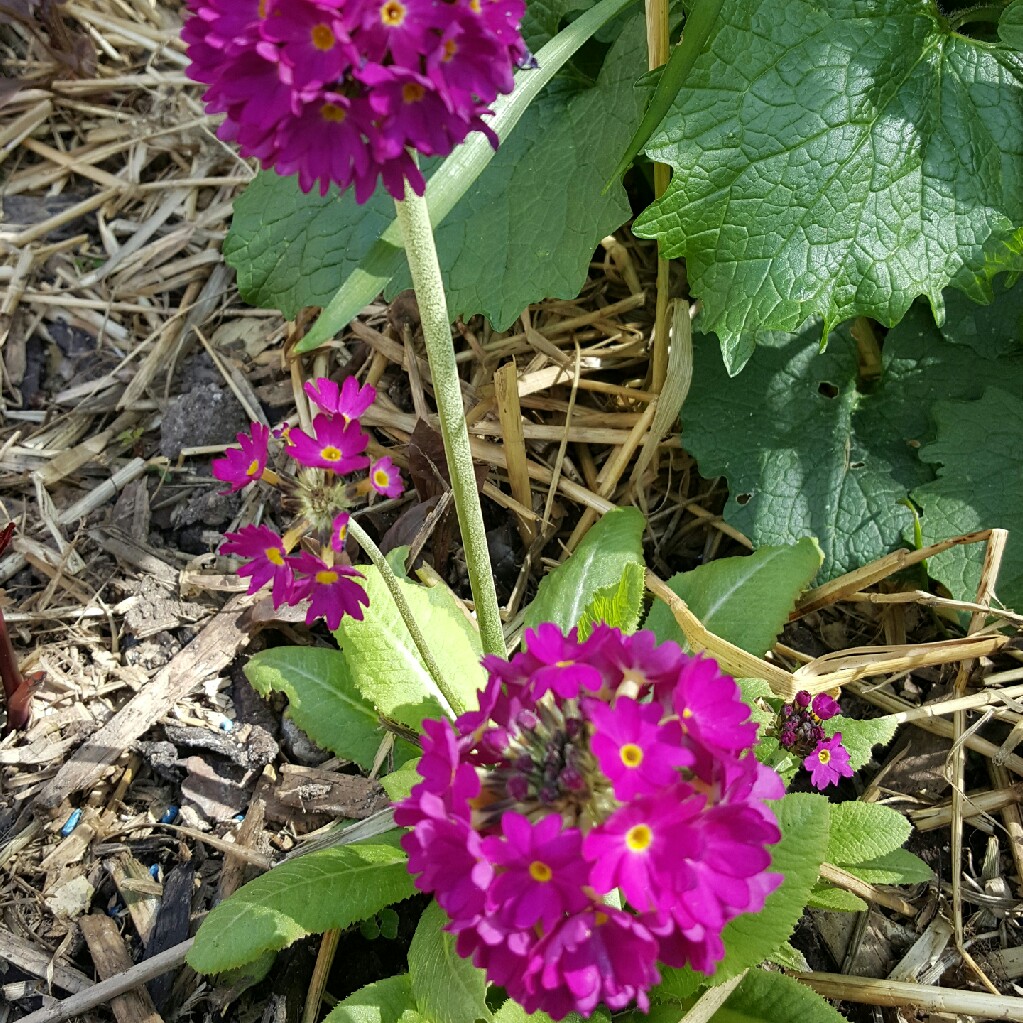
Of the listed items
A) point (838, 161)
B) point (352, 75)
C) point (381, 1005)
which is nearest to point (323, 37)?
point (352, 75)

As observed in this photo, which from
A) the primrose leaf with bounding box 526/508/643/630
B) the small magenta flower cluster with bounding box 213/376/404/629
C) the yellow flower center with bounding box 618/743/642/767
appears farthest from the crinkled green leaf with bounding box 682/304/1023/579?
the yellow flower center with bounding box 618/743/642/767

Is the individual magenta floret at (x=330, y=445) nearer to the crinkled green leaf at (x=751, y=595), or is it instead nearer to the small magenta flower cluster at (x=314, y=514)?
the small magenta flower cluster at (x=314, y=514)

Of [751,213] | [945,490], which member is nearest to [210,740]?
[751,213]

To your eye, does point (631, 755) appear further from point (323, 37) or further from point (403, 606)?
point (323, 37)

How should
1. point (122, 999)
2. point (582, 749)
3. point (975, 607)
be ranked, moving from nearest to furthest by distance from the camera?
1. point (582, 749)
2. point (122, 999)
3. point (975, 607)

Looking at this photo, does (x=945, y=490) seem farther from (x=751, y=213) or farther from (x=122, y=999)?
(x=122, y=999)

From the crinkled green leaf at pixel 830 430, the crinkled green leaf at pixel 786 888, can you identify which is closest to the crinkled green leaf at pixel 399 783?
the crinkled green leaf at pixel 786 888

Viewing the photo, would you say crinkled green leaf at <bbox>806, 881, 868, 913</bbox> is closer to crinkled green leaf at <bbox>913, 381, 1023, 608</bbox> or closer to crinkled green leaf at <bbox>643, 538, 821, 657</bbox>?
crinkled green leaf at <bbox>643, 538, 821, 657</bbox>
